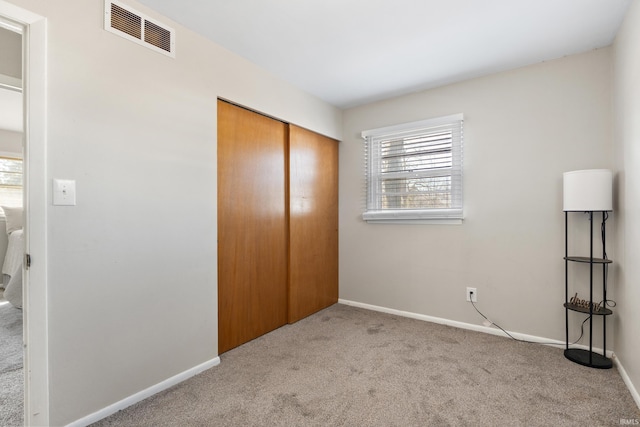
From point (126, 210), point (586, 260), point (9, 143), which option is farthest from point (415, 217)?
point (9, 143)

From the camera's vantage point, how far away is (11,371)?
2047 mm

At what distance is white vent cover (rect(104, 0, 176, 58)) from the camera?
5.44 ft

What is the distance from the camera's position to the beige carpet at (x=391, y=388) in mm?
1601

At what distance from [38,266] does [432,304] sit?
9.63 ft

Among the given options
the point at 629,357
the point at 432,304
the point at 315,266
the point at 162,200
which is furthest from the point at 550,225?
the point at 162,200

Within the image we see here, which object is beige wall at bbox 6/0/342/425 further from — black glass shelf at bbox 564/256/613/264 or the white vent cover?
black glass shelf at bbox 564/256/613/264

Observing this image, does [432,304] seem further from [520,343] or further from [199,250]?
[199,250]

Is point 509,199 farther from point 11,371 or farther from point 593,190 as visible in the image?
point 11,371

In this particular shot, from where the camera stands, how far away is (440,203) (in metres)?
2.97

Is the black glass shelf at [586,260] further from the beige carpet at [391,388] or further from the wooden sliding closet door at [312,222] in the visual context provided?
the wooden sliding closet door at [312,222]

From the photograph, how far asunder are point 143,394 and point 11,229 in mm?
3826

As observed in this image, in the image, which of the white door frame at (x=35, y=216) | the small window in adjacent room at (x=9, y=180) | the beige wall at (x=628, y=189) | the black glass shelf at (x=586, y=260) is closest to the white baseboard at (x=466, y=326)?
the beige wall at (x=628, y=189)

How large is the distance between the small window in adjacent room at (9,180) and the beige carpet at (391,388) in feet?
15.4

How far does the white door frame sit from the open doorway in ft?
0.28
